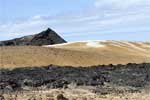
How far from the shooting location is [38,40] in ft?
173

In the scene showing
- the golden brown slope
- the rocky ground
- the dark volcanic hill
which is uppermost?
the dark volcanic hill

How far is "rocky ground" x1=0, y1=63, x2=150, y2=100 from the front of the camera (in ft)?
61.6

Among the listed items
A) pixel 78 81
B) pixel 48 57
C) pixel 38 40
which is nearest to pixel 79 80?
pixel 78 81

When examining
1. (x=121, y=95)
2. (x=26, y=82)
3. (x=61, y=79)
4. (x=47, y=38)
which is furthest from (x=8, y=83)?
(x=47, y=38)

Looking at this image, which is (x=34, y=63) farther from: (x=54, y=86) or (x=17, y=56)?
(x=54, y=86)

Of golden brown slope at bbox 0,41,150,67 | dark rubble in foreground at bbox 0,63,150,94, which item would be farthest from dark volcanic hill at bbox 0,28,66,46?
dark rubble in foreground at bbox 0,63,150,94

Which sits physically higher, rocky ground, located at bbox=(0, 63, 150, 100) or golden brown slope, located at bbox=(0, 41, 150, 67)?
golden brown slope, located at bbox=(0, 41, 150, 67)

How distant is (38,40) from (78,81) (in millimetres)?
32173

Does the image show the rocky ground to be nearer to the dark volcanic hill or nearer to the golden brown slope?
the golden brown slope

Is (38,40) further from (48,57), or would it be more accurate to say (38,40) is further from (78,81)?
(78,81)

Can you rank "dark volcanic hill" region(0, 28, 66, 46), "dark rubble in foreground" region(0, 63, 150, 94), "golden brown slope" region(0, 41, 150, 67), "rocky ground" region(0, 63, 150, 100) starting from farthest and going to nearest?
"dark volcanic hill" region(0, 28, 66, 46), "golden brown slope" region(0, 41, 150, 67), "dark rubble in foreground" region(0, 63, 150, 94), "rocky ground" region(0, 63, 150, 100)

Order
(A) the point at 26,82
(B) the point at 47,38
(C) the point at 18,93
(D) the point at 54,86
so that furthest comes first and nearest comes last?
1. (B) the point at 47,38
2. (A) the point at 26,82
3. (D) the point at 54,86
4. (C) the point at 18,93

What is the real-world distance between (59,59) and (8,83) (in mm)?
15823

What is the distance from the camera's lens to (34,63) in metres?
34.4
